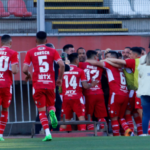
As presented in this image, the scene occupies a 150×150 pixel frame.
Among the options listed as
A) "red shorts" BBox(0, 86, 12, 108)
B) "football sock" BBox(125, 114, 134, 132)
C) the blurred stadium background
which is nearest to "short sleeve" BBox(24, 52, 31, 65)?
"red shorts" BBox(0, 86, 12, 108)

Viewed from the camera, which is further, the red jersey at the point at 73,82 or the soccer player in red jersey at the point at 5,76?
the red jersey at the point at 73,82

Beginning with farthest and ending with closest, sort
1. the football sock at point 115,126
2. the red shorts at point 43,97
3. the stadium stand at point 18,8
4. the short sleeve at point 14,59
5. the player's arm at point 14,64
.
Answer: the stadium stand at point 18,8, the football sock at point 115,126, the short sleeve at point 14,59, the player's arm at point 14,64, the red shorts at point 43,97

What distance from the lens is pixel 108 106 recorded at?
776cm

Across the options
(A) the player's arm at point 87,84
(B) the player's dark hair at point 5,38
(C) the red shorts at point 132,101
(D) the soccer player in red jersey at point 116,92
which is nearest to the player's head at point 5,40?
(B) the player's dark hair at point 5,38

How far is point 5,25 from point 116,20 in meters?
3.51

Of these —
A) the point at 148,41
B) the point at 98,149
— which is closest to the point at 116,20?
the point at 148,41

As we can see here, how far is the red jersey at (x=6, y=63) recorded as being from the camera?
647cm

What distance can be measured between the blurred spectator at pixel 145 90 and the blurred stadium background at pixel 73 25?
3.67 m

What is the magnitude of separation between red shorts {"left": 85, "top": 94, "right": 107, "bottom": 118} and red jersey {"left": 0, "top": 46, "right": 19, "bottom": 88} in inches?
75.5

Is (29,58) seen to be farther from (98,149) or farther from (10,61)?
(98,149)

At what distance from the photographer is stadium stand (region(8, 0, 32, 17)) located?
1138 cm

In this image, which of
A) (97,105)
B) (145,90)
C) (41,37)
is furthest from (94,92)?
(41,37)

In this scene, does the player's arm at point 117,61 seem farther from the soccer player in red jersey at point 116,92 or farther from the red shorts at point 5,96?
the red shorts at point 5,96

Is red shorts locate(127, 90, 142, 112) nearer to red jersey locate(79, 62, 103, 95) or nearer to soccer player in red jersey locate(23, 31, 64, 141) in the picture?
red jersey locate(79, 62, 103, 95)
